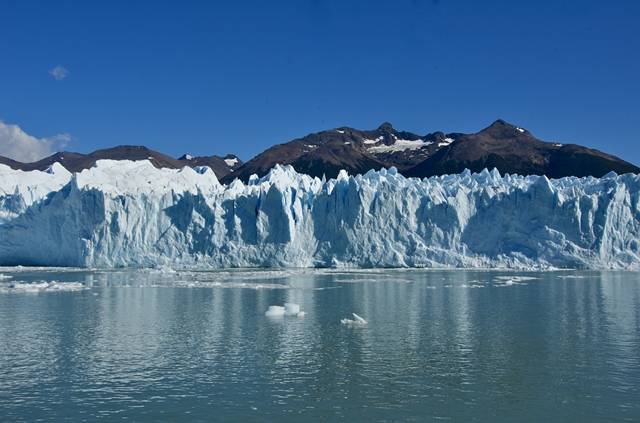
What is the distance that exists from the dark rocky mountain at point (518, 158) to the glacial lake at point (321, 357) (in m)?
50.5

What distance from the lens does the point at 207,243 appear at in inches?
1523

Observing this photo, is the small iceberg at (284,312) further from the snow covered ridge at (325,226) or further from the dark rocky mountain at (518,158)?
the dark rocky mountain at (518,158)

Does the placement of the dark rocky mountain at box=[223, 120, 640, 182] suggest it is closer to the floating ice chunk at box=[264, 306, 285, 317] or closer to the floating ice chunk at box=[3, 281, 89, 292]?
the floating ice chunk at box=[3, 281, 89, 292]

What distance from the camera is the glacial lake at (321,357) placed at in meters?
9.86

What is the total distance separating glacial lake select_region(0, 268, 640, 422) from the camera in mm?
9859

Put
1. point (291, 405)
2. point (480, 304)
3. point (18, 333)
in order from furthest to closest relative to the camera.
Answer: point (480, 304), point (18, 333), point (291, 405)

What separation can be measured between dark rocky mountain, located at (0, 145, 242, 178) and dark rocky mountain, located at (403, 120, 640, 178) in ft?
118

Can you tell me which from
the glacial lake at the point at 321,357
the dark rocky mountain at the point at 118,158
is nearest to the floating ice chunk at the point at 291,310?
the glacial lake at the point at 321,357

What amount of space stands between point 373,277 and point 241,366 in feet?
68.5

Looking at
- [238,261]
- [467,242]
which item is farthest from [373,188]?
[238,261]

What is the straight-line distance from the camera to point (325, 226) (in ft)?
130

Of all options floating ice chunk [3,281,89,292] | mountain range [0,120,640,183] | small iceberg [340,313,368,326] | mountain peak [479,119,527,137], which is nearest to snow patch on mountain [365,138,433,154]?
mountain range [0,120,640,183]

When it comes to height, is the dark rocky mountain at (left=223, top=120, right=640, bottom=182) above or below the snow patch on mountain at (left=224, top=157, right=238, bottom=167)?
below

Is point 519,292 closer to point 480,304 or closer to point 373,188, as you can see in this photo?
point 480,304
